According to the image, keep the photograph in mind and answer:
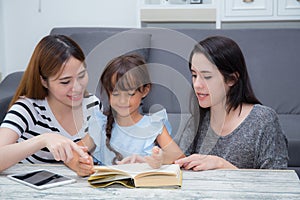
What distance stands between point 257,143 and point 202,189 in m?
0.40

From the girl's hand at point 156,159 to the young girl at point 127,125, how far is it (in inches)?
4.1

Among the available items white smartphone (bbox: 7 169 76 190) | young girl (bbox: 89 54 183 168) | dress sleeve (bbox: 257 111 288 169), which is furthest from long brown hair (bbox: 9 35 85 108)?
dress sleeve (bbox: 257 111 288 169)

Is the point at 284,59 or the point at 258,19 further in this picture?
the point at 258,19

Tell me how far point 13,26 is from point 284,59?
197 cm

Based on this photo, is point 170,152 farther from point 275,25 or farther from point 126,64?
point 275,25

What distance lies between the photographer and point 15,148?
4.07 feet

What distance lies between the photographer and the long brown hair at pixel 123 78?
129 centimetres

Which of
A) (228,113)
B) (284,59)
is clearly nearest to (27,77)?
(228,113)

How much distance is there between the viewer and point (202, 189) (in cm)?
107

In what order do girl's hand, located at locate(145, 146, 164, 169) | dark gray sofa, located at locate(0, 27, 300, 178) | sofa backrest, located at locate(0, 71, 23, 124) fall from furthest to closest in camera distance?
dark gray sofa, located at locate(0, 27, 300, 178), sofa backrest, located at locate(0, 71, 23, 124), girl's hand, located at locate(145, 146, 164, 169)

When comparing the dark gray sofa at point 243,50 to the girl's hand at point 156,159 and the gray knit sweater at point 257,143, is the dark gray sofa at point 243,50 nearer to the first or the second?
the gray knit sweater at point 257,143

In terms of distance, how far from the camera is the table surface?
1.03m

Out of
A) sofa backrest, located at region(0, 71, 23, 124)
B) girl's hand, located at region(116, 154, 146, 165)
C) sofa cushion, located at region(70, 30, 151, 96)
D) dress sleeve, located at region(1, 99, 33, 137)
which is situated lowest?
sofa backrest, located at region(0, 71, 23, 124)

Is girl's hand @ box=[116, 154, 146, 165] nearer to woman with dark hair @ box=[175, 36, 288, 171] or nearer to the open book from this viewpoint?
the open book
